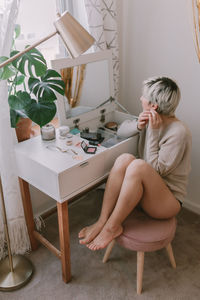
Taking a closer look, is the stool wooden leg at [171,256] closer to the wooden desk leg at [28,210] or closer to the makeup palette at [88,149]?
the makeup palette at [88,149]

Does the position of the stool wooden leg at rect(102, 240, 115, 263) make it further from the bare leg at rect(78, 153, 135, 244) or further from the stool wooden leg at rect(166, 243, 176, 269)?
the stool wooden leg at rect(166, 243, 176, 269)

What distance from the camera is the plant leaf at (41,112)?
145 cm

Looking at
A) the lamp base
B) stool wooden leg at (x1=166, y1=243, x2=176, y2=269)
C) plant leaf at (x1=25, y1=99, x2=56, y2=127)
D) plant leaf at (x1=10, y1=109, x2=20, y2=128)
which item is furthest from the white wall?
the lamp base

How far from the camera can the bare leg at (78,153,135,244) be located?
153 cm

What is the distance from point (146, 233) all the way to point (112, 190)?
0.27 m

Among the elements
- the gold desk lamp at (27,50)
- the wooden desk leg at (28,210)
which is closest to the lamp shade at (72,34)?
the gold desk lamp at (27,50)

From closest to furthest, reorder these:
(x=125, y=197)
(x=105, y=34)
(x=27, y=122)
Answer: (x=125, y=197), (x=27, y=122), (x=105, y=34)

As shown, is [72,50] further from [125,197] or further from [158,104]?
[125,197]

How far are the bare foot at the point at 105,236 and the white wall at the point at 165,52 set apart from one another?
861 millimetres

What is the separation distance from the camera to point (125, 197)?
1.48 metres

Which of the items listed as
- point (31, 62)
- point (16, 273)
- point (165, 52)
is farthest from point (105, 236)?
point (165, 52)

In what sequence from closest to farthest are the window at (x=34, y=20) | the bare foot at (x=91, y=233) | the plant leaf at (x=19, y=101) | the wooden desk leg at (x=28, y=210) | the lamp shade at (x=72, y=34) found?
the lamp shade at (x=72, y=34)
the plant leaf at (x=19, y=101)
the bare foot at (x=91, y=233)
the wooden desk leg at (x=28, y=210)
the window at (x=34, y=20)

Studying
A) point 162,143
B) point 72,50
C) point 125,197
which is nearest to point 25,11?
point 72,50

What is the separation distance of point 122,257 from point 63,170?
0.79m
